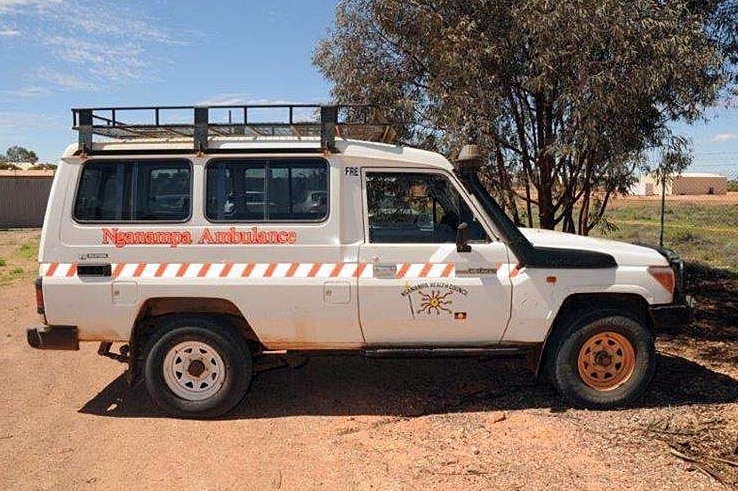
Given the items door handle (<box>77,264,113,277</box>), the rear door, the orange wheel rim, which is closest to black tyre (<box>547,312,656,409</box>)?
the orange wheel rim

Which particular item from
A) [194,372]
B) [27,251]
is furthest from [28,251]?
[194,372]

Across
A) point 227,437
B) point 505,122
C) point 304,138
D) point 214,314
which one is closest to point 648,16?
point 505,122

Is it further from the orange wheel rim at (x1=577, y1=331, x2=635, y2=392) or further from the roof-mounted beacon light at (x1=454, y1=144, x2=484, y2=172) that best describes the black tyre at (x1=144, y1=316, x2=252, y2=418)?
the orange wheel rim at (x1=577, y1=331, x2=635, y2=392)

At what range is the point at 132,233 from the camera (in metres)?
5.23

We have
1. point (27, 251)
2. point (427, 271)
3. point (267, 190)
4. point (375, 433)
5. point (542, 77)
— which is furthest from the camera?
point (27, 251)

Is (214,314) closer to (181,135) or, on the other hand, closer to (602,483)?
(181,135)

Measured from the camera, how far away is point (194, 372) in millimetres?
5383

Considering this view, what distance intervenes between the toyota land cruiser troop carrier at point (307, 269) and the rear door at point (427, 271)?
11 mm

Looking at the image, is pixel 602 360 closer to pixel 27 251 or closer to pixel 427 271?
pixel 427 271

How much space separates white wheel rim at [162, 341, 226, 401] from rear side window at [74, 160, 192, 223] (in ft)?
3.61

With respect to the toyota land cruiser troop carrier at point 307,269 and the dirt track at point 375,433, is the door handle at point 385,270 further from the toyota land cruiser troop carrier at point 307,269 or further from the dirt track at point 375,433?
the dirt track at point 375,433

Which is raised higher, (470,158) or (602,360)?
(470,158)

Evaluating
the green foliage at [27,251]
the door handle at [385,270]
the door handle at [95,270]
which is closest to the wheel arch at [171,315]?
the door handle at [95,270]

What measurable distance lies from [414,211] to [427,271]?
20.2 inches
